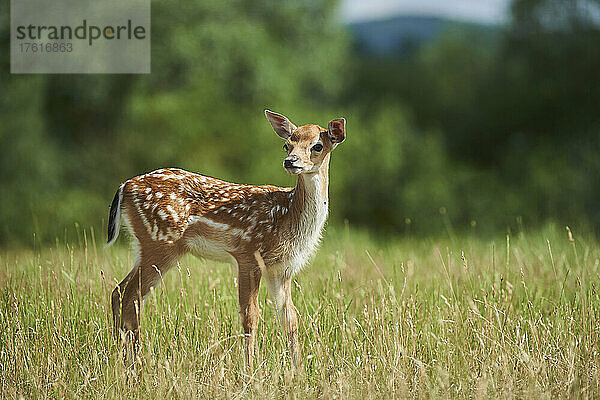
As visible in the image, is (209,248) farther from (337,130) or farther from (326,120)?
(326,120)

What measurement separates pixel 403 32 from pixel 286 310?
535 inches

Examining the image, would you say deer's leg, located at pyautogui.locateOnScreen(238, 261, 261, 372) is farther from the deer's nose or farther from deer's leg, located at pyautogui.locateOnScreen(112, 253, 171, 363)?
the deer's nose

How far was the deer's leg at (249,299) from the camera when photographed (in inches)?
167

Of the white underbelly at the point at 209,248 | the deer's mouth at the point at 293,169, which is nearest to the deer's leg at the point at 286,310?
the white underbelly at the point at 209,248

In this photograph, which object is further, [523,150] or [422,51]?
[422,51]

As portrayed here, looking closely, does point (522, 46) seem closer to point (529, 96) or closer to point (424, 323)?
point (529, 96)

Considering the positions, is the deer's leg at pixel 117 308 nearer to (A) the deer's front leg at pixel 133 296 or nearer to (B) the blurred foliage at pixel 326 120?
(A) the deer's front leg at pixel 133 296

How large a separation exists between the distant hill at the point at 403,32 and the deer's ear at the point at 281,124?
1193cm

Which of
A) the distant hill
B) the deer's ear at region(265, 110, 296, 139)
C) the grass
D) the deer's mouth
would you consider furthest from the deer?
the distant hill

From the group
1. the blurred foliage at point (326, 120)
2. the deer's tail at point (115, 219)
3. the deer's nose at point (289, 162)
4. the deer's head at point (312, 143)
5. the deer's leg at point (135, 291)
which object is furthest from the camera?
the blurred foliage at point (326, 120)

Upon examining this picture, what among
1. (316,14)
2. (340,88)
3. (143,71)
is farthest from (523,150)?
(143,71)

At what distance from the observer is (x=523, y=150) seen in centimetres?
1603

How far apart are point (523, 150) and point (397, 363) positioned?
12.9 meters

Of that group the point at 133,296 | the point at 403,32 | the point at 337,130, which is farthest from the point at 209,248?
the point at 403,32
